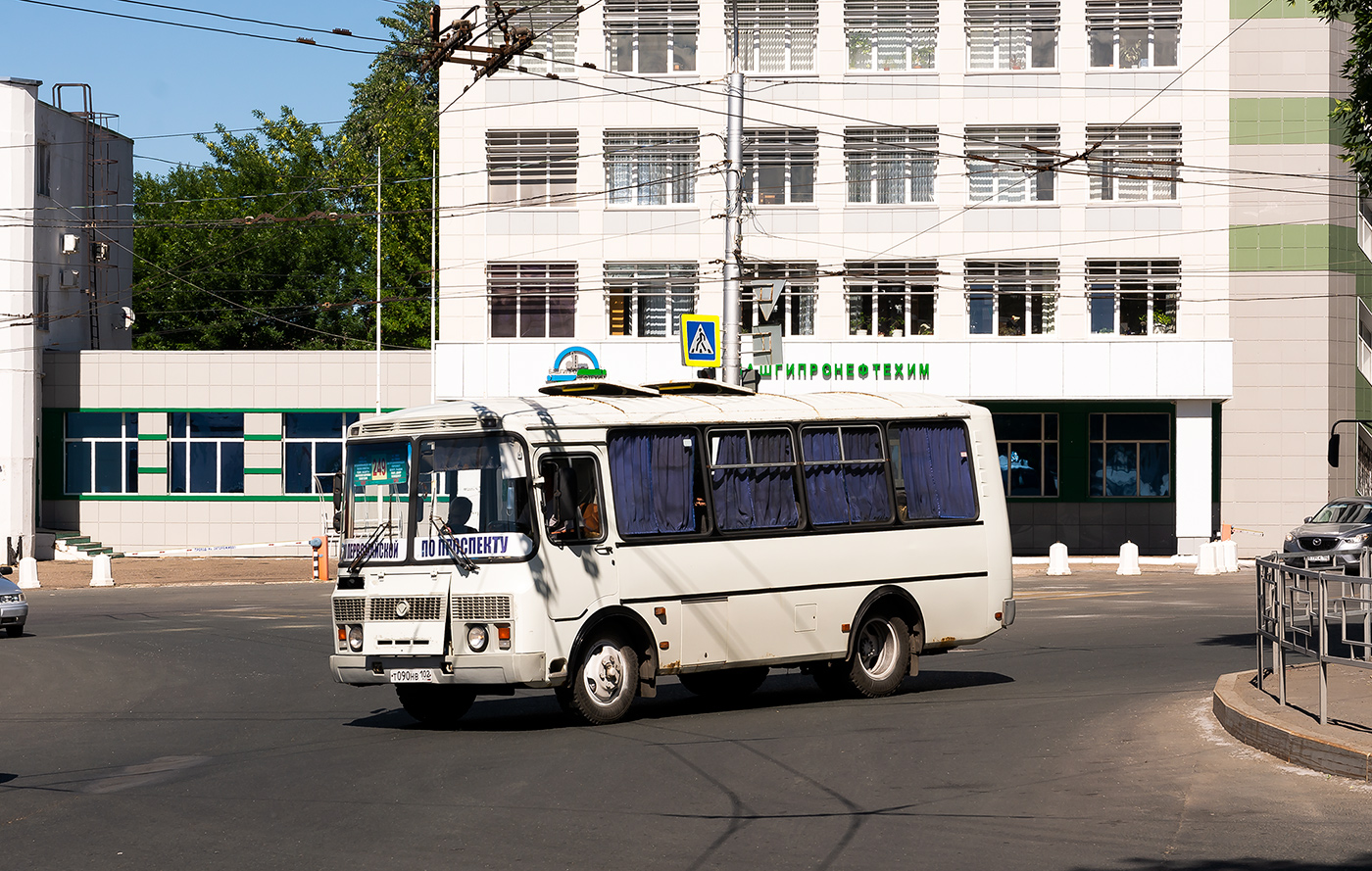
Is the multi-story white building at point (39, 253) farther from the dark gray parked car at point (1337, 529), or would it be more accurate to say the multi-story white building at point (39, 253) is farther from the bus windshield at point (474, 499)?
the bus windshield at point (474, 499)

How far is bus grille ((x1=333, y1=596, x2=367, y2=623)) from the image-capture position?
14.0 metres

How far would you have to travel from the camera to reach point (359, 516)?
1430cm

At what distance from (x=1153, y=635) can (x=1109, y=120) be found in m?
24.0

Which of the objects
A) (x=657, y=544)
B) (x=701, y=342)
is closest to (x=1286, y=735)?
(x=657, y=544)

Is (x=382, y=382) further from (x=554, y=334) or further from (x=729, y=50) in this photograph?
(x=729, y=50)

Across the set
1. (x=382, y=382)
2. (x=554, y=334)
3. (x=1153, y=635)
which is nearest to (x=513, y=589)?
(x=1153, y=635)

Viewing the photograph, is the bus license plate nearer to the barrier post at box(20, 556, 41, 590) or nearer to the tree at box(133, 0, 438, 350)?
the barrier post at box(20, 556, 41, 590)

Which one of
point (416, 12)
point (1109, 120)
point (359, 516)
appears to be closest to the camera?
point (359, 516)

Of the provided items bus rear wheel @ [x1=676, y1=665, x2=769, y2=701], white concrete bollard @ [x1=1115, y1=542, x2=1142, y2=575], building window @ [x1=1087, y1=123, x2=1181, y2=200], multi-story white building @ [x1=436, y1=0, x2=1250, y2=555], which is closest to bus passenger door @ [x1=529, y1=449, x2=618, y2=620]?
bus rear wheel @ [x1=676, y1=665, x2=769, y2=701]

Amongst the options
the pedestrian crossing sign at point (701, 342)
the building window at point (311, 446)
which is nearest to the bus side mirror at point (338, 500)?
the pedestrian crossing sign at point (701, 342)

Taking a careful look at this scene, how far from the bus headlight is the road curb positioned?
5558 mm

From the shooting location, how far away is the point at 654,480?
1464cm

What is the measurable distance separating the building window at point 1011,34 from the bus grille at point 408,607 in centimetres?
3263

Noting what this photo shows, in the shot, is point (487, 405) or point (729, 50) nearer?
point (487, 405)
